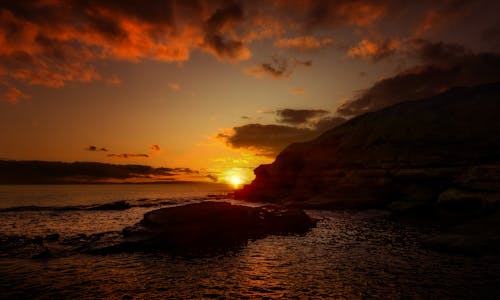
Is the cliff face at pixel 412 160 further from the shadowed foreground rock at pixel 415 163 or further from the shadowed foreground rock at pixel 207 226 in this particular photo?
the shadowed foreground rock at pixel 207 226

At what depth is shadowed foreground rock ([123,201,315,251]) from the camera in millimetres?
26750

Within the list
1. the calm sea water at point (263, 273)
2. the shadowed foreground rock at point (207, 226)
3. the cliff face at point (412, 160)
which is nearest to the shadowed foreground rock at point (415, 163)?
the cliff face at point (412, 160)

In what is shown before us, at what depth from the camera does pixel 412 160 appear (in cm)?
5778

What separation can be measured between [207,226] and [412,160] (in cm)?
4763

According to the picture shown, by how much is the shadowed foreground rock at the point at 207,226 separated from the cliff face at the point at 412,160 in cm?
2668

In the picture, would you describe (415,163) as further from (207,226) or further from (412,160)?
(207,226)

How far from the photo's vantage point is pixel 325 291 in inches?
620

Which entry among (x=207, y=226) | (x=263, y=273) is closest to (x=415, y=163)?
(x=207, y=226)

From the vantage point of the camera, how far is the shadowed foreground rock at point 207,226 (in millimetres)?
26750

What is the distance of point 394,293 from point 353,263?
227 inches

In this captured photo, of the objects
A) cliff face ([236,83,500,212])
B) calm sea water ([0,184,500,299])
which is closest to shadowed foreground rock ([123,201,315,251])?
calm sea water ([0,184,500,299])

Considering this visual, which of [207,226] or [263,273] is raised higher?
[207,226]

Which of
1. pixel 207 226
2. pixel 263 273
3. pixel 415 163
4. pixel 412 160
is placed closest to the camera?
pixel 263 273

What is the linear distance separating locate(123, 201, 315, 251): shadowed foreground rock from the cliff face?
1050 inches
